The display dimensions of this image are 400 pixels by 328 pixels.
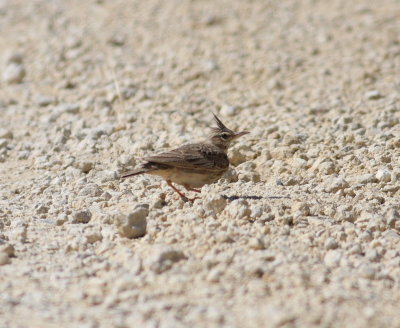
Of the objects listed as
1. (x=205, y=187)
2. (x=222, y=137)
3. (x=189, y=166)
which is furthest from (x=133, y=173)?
(x=222, y=137)

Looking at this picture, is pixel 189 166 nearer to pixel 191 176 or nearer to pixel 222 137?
pixel 191 176

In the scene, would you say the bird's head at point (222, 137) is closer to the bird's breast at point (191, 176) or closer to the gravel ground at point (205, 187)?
the gravel ground at point (205, 187)

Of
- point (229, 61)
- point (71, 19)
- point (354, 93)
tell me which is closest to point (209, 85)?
point (229, 61)

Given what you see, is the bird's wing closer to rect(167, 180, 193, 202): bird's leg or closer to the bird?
the bird

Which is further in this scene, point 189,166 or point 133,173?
point 189,166

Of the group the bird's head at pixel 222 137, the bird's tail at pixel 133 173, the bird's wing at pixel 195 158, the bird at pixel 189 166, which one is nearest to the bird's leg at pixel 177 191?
the bird at pixel 189 166

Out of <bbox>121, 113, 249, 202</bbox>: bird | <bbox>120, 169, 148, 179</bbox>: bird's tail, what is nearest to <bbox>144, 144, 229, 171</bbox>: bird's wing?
<bbox>121, 113, 249, 202</bbox>: bird
